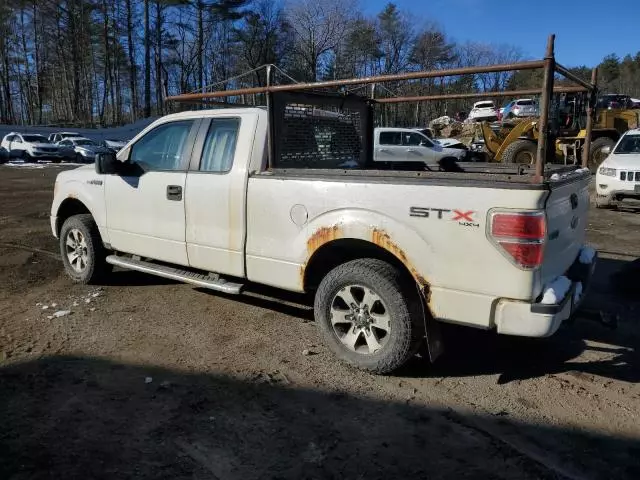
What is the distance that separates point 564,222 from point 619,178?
330 inches

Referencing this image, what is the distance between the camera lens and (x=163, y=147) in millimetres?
5141

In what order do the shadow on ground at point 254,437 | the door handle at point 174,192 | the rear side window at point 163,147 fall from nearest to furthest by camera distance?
the shadow on ground at point 254,437 → the door handle at point 174,192 → the rear side window at point 163,147

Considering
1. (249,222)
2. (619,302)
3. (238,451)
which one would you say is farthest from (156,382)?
(619,302)

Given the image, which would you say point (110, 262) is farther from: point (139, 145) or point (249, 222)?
point (249, 222)

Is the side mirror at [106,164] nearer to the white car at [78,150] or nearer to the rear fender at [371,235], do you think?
the rear fender at [371,235]

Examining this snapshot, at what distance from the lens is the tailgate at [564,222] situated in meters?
3.20

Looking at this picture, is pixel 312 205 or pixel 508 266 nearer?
pixel 508 266

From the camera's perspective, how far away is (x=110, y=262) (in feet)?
18.1

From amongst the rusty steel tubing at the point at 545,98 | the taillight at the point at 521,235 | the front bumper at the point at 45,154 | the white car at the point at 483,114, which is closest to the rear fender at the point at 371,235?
the taillight at the point at 521,235

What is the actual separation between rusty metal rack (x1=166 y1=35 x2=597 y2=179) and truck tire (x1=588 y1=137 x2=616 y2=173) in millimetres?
13026

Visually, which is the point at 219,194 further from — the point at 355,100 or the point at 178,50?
the point at 178,50

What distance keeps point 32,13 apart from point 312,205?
65975 millimetres

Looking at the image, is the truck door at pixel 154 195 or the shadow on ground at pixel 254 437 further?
the truck door at pixel 154 195

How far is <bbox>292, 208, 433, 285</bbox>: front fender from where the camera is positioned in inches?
134
